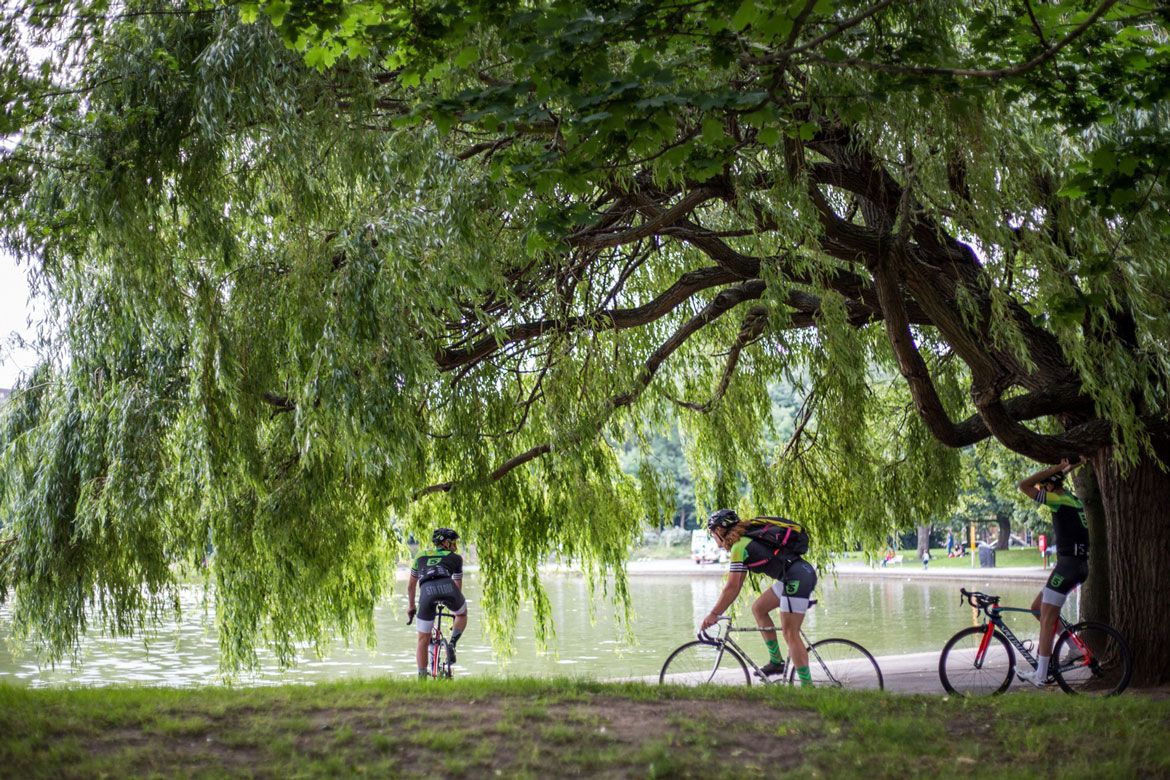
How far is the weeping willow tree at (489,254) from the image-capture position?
18.6ft

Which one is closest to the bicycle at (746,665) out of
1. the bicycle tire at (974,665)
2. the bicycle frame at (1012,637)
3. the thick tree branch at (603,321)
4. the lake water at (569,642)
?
the bicycle tire at (974,665)

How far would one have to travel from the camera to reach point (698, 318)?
877cm

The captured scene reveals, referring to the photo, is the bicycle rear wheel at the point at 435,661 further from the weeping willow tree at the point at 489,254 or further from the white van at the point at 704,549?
the white van at the point at 704,549

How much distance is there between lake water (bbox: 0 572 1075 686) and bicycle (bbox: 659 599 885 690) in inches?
55.6

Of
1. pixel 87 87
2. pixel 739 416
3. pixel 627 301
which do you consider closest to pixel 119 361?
pixel 87 87

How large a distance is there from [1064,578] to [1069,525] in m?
0.39

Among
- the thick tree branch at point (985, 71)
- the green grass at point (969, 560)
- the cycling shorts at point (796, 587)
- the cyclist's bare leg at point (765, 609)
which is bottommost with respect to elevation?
the green grass at point (969, 560)

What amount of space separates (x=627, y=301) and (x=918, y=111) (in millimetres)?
4130

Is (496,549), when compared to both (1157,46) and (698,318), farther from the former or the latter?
(1157,46)

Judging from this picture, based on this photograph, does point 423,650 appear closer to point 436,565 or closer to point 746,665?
point 436,565

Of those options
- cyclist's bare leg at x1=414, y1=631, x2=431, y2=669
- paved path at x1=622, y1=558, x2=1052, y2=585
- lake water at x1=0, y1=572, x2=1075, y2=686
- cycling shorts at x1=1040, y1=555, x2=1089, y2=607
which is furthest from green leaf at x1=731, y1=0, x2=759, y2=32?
paved path at x1=622, y1=558, x2=1052, y2=585

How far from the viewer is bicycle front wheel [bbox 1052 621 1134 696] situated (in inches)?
299

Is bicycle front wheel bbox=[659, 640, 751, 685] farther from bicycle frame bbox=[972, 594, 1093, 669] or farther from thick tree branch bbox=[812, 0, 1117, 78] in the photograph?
thick tree branch bbox=[812, 0, 1117, 78]

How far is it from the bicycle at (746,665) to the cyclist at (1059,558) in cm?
110
